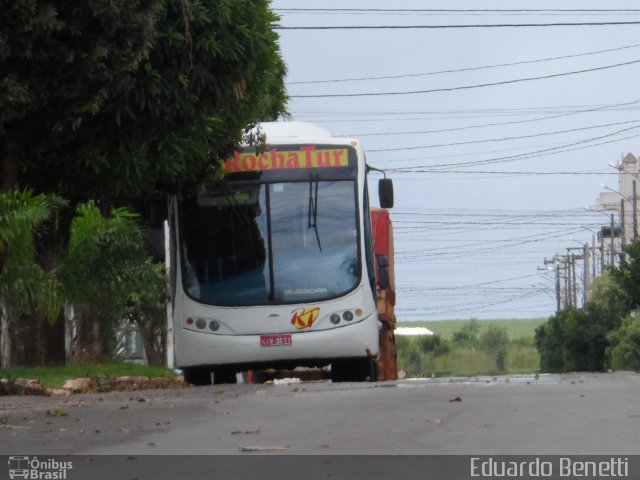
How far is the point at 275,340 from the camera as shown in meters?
20.0

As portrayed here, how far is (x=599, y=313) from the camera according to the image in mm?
69188

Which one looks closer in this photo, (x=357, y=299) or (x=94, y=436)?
(x=94, y=436)

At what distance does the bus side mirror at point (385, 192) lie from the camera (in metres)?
21.9

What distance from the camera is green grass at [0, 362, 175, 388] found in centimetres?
1982

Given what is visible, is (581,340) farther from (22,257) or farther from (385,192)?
(22,257)

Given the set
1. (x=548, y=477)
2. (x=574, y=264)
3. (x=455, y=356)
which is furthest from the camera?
(x=455, y=356)

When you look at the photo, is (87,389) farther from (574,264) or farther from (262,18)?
(574,264)

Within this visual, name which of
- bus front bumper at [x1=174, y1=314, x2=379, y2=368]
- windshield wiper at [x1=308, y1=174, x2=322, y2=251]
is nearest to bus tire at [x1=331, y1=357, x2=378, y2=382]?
bus front bumper at [x1=174, y1=314, x2=379, y2=368]

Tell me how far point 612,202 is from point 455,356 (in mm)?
25681

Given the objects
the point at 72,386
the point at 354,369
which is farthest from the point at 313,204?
the point at 72,386

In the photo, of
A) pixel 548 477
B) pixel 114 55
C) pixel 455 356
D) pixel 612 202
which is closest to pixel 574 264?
pixel 612 202

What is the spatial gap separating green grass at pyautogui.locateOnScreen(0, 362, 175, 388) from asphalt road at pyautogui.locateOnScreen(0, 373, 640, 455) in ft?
14.6

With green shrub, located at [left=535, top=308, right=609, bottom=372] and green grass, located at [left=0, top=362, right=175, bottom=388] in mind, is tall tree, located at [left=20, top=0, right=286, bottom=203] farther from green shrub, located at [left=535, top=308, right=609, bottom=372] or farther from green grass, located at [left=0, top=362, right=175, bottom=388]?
green shrub, located at [left=535, top=308, right=609, bottom=372]

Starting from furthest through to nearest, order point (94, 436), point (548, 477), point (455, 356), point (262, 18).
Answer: point (455, 356)
point (262, 18)
point (94, 436)
point (548, 477)
